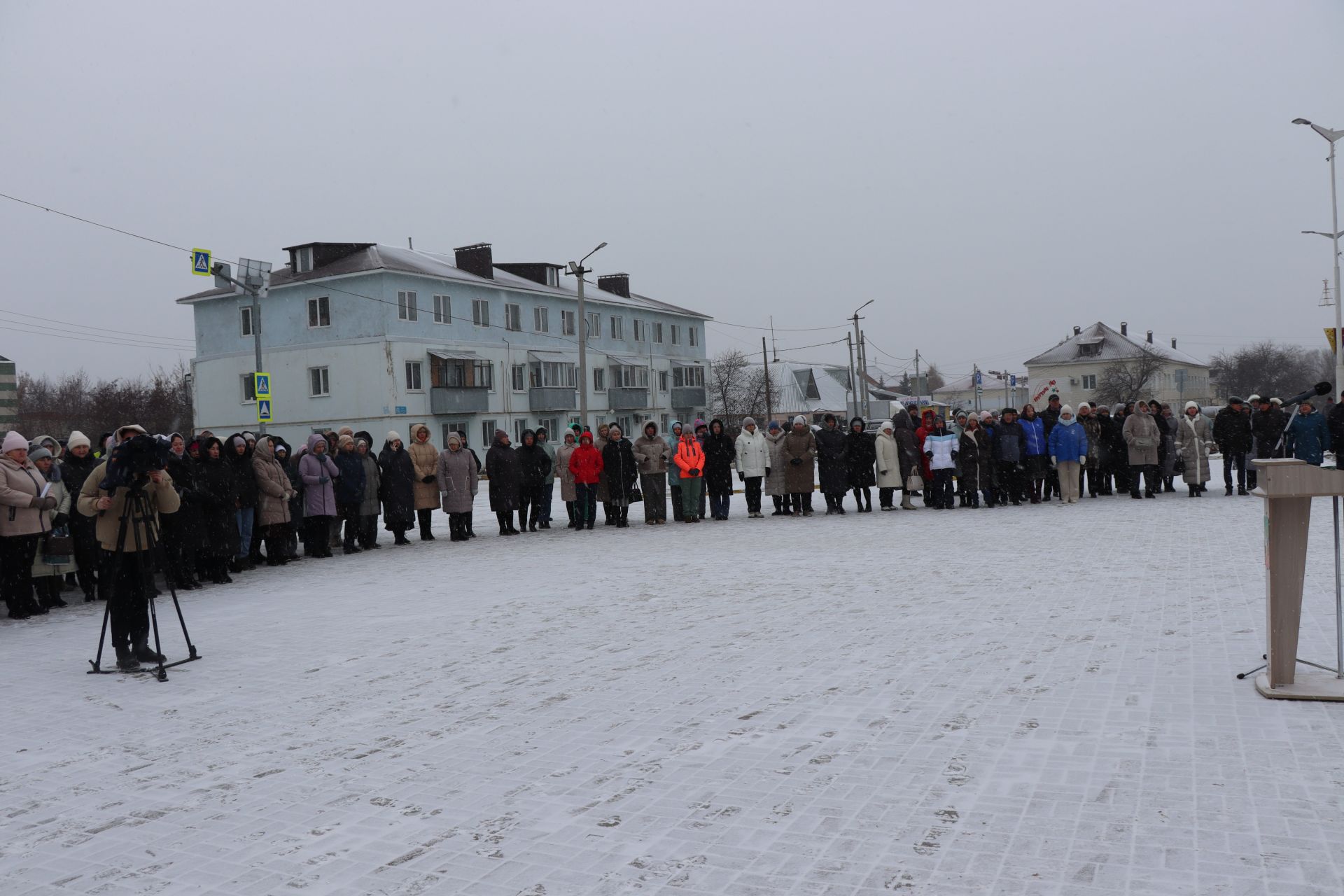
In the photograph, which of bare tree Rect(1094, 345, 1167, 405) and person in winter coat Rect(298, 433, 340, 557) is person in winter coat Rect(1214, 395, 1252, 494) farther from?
bare tree Rect(1094, 345, 1167, 405)

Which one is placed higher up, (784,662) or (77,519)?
(77,519)

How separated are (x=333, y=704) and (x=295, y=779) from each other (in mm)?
1407

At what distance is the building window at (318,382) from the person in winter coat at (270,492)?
3526 centimetres

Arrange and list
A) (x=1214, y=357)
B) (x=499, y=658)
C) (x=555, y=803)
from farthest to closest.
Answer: (x=1214, y=357)
(x=499, y=658)
(x=555, y=803)

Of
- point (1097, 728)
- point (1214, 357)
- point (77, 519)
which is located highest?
point (1214, 357)

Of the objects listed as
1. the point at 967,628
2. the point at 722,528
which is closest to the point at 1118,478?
the point at 722,528

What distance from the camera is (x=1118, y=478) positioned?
19.7 m

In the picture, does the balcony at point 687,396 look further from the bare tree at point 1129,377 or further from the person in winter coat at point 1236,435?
the person in winter coat at point 1236,435

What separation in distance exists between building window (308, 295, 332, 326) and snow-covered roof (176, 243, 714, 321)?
98 centimetres

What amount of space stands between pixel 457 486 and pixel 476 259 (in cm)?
3750

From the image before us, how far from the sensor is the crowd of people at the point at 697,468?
13773 millimetres

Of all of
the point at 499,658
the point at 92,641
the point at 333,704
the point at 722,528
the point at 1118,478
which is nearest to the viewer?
the point at 333,704

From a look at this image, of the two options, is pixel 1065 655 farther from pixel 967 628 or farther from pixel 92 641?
pixel 92 641

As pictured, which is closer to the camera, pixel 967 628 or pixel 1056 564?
pixel 967 628
